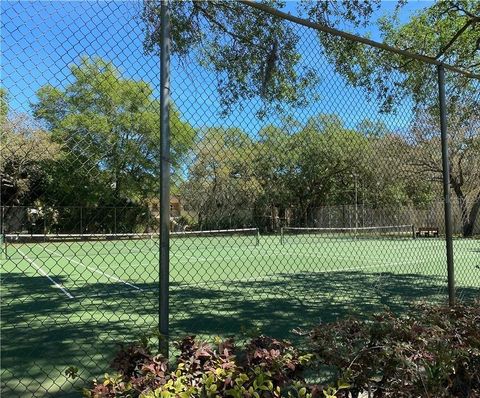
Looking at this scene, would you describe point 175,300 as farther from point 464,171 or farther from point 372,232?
point 464,171

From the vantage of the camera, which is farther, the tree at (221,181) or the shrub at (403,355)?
the tree at (221,181)

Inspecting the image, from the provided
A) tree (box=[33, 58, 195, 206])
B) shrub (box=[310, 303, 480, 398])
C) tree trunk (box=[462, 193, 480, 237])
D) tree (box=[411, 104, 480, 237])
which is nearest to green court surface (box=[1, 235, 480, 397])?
shrub (box=[310, 303, 480, 398])

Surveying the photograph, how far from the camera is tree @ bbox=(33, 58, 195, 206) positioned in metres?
4.71

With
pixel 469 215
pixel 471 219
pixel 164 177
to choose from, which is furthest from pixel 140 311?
pixel 471 219

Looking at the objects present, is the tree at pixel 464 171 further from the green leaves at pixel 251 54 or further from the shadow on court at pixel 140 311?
the green leaves at pixel 251 54

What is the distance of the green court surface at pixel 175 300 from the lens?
602 centimetres

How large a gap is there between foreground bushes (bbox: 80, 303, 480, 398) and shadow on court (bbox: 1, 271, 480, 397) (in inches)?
35.1

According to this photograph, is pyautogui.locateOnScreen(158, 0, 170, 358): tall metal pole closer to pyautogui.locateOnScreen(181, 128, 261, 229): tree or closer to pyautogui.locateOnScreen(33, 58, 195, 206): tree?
pyautogui.locateOnScreen(33, 58, 195, 206): tree

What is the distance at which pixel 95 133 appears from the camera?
7758 mm

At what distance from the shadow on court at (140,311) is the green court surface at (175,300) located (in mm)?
19

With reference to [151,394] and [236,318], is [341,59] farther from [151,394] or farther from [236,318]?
[151,394]

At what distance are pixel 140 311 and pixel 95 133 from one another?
133 inches

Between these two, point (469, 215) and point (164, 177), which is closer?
point (164, 177)

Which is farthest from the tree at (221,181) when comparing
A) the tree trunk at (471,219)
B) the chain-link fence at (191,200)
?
the tree trunk at (471,219)
